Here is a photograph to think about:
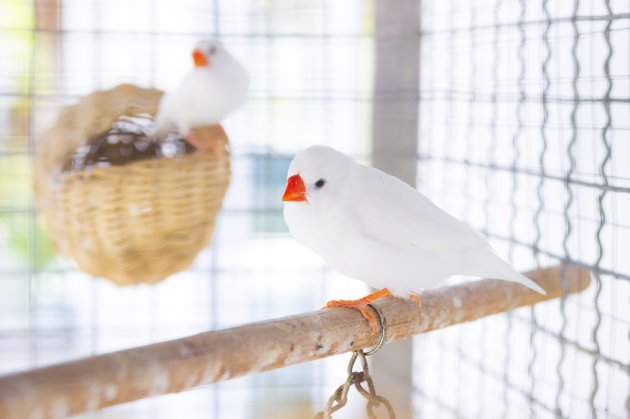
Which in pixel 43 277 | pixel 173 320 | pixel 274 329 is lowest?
pixel 173 320

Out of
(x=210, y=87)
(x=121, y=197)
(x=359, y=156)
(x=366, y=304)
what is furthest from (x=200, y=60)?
(x=366, y=304)

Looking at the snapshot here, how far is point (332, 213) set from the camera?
694 millimetres

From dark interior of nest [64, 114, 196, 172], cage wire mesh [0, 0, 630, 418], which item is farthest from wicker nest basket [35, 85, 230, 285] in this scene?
cage wire mesh [0, 0, 630, 418]

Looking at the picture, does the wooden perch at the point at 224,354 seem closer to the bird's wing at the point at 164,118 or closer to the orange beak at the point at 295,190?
the orange beak at the point at 295,190

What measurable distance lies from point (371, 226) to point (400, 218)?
0.12ft

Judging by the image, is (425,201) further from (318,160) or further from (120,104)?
(120,104)

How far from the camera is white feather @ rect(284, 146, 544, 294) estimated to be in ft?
2.25

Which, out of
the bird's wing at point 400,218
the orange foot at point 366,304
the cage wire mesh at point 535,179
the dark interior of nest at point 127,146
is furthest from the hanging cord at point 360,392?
the dark interior of nest at point 127,146

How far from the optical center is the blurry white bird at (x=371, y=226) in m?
0.68

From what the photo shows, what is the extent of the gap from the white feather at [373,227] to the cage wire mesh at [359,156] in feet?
0.83

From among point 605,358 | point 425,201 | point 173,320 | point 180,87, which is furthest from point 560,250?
point 173,320

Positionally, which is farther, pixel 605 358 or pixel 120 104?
pixel 120 104

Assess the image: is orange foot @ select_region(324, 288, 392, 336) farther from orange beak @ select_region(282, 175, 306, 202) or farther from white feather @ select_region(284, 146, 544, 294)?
orange beak @ select_region(282, 175, 306, 202)

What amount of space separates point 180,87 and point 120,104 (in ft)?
0.38
